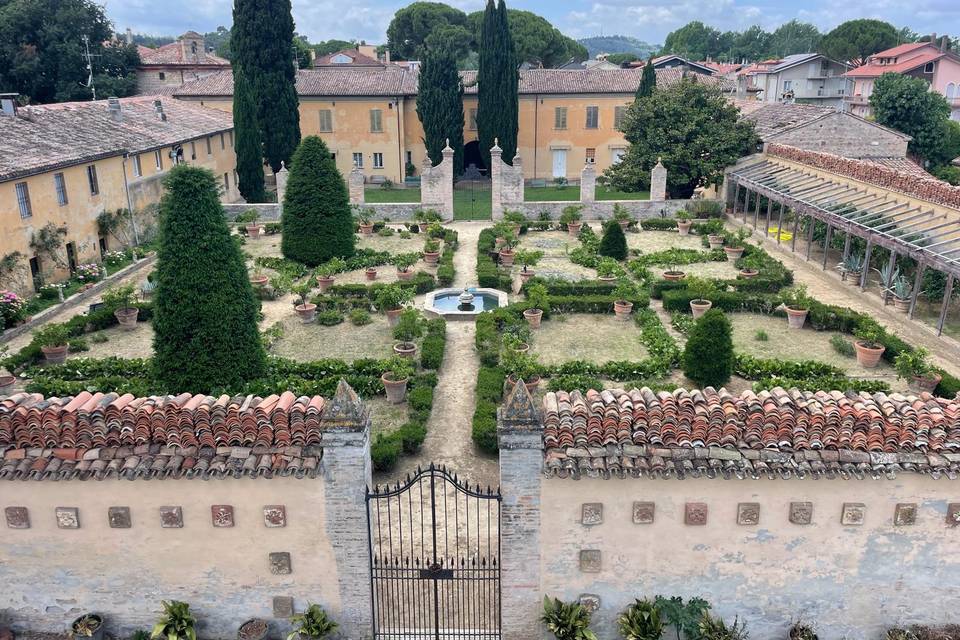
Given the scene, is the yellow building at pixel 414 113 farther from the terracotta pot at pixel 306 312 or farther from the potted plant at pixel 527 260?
the terracotta pot at pixel 306 312

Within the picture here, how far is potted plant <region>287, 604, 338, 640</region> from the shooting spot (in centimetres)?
924

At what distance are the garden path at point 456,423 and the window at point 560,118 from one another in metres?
29.5

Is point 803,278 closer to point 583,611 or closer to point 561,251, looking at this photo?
point 561,251

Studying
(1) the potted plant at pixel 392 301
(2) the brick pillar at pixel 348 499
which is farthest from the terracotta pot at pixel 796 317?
(2) the brick pillar at pixel 348 499

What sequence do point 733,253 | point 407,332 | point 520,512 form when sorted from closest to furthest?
point 520,512
point 407,332
point 733,253

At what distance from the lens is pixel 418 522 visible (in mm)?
11945

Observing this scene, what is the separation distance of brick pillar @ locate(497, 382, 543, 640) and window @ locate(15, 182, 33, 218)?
21973mm

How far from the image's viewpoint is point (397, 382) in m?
16.3

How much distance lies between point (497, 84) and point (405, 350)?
29950 millimetres

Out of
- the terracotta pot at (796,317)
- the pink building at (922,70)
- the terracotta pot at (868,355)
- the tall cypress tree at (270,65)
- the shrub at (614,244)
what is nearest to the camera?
the terracotta pot at (868,355)

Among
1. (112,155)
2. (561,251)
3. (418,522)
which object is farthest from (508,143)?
(418,522)

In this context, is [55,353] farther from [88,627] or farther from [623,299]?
[623,299]

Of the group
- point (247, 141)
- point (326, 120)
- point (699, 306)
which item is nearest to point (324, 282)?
point (699, 306)

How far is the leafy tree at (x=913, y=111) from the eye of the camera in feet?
143
